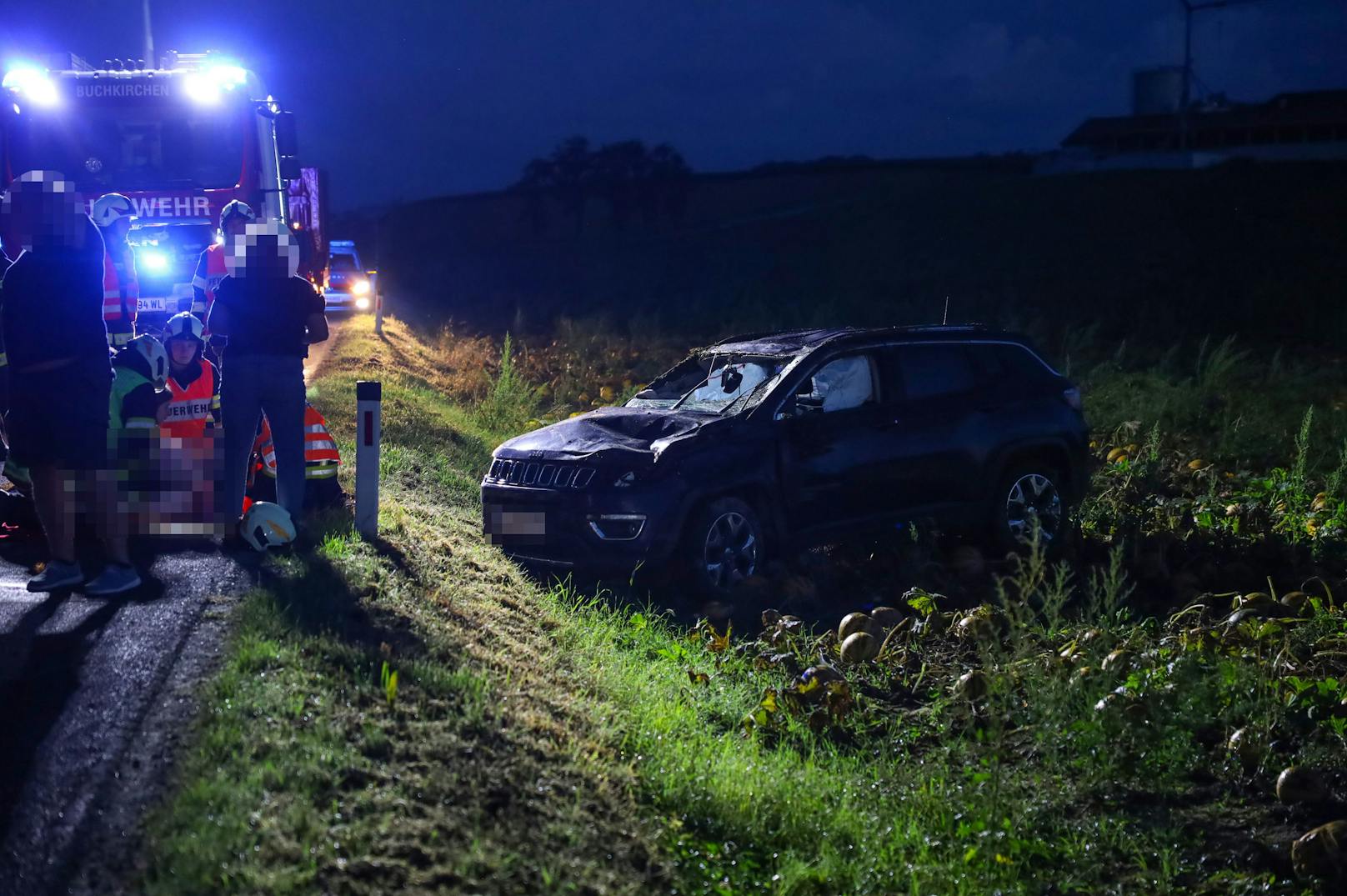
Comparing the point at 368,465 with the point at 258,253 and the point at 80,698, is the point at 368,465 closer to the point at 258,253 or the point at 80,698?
the point at 258,253

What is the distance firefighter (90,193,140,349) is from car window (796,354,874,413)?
4537 mm

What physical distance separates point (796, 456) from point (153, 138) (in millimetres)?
8401

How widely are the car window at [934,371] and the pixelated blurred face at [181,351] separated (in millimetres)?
4827

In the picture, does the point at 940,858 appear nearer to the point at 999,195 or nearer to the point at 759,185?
the point at 999,195

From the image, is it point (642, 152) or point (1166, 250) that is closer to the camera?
point (1166, 250)

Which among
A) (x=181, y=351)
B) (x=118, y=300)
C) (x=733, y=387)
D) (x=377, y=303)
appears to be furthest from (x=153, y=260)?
(x=377, y=303)

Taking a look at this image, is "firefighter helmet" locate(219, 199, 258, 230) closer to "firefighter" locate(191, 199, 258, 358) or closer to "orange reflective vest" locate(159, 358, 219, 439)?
"firefighter" locate(191, 199, 258, 358)

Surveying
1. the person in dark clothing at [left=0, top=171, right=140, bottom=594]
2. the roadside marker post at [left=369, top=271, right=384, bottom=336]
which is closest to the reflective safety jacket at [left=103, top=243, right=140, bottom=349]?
the person in dark clothing at [left=0, top=171, right=140, bottom=594]

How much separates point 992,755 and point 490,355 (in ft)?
59.1

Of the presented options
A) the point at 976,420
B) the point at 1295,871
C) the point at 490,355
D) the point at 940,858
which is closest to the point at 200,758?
the point at 940,858

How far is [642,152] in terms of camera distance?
265 ft

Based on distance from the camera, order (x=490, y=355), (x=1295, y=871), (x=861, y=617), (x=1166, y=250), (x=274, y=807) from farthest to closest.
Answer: (x=1166, y=250) → (x=490, y=355) → (x=861, y=617) → (x=1295, y=871) → (x=274, y=807)

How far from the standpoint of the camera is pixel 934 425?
9430mm

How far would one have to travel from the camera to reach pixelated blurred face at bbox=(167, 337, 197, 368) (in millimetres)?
8047
